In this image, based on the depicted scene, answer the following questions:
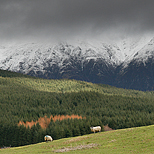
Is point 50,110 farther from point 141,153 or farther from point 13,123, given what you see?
point 141,153

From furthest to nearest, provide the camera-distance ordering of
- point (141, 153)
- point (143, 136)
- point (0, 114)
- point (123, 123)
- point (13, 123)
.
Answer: point (0, 114), point (123, 123), point (13, 123), point (143, 136), point (141, 153)

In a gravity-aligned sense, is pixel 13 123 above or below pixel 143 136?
below

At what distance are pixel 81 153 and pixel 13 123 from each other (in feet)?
311

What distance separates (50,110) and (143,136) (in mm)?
143936

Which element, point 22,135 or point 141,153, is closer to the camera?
point 141,153

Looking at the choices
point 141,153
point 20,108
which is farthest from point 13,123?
point 141,153

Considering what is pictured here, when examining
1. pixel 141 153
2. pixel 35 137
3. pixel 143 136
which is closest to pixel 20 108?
pixel 35 137

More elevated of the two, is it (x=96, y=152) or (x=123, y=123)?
(x=96, y=152)

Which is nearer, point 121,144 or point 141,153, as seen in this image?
point 141,153

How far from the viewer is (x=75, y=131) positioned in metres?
125

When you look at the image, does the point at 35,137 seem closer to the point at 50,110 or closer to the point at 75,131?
the point at 75,131

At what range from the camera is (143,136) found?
2318 inches

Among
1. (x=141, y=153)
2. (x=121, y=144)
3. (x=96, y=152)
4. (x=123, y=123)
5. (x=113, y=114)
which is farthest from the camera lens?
(x=113, y=114)

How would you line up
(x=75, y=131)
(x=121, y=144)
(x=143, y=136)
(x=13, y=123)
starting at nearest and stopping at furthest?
(x=121, y=144), (x=143, y=136), (x=75, y=131), (x=13, y=123)
